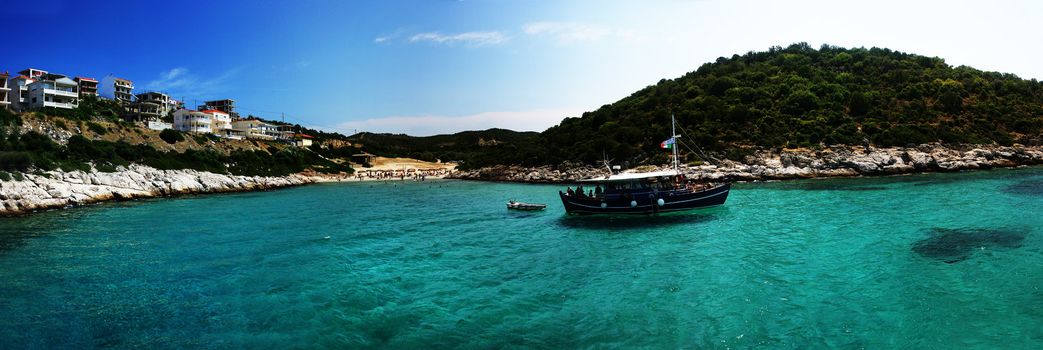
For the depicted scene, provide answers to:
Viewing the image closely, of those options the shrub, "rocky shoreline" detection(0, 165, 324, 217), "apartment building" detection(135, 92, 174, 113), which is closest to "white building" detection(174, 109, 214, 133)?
"apartment building" detection(135, 92, 174, 113)

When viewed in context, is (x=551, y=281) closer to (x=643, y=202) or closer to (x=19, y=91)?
(x=643, y=202)

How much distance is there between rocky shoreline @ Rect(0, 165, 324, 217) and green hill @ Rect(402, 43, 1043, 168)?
3876cm

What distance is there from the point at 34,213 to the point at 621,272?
3749 cm

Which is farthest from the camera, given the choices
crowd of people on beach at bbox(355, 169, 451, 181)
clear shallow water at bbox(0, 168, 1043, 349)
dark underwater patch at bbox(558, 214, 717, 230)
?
crowd of people on beach at bbox(355, 169, 451, 181)

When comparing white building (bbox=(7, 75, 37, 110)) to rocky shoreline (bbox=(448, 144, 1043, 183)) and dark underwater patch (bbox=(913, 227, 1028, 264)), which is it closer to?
rocky shoreline (bbox=(448, 144, 1043, 183))

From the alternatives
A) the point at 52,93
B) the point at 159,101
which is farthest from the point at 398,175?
the point at 159,101

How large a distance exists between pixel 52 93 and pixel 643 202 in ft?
240

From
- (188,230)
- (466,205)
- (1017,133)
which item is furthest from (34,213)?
(1017,133)

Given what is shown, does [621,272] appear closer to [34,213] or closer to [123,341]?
[123,341]

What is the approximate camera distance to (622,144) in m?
58.8

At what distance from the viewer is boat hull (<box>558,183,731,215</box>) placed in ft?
86.3

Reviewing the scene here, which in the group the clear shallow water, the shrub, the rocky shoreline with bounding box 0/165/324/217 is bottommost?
the clear shallow water

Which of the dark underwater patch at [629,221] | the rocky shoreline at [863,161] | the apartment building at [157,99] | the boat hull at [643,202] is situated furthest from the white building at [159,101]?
the rocky shoreline at [863,161]

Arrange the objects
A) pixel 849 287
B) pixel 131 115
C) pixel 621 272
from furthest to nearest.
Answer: pixel 131 115
pixel 621 272
pixel 849 287
